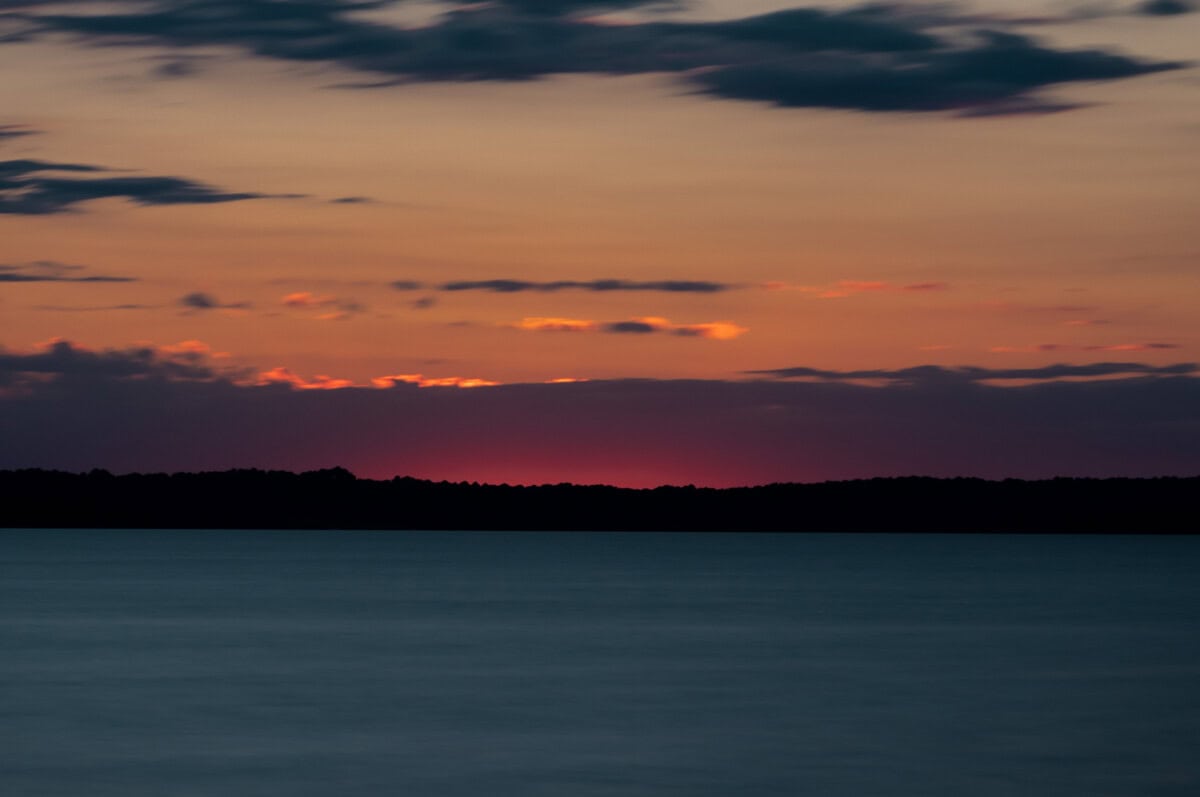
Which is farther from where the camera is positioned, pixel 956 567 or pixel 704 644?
pixel 956 567

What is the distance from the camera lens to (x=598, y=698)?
1807 inches

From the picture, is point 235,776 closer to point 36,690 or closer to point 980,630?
point 36,690

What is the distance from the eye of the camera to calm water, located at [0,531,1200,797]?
32625mm

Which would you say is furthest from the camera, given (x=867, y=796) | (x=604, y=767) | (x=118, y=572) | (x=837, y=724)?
(x=118, y=572)

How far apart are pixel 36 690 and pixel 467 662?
13.9 metres

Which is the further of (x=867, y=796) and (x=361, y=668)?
(x=361, y=668)

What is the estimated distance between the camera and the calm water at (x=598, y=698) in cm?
3262

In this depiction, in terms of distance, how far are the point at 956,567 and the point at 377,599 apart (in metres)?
90.0

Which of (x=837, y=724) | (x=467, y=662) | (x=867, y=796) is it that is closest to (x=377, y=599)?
(x=467, y=662)

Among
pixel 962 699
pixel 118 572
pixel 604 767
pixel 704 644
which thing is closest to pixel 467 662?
pixel 704 644

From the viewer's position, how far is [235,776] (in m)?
32.3

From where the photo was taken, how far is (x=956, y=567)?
18125 centimetres

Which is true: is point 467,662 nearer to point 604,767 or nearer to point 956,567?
point 604,767

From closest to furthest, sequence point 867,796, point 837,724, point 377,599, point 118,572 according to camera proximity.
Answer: point 867,796 < point 837,724 < point 377,599 < point 118,572
